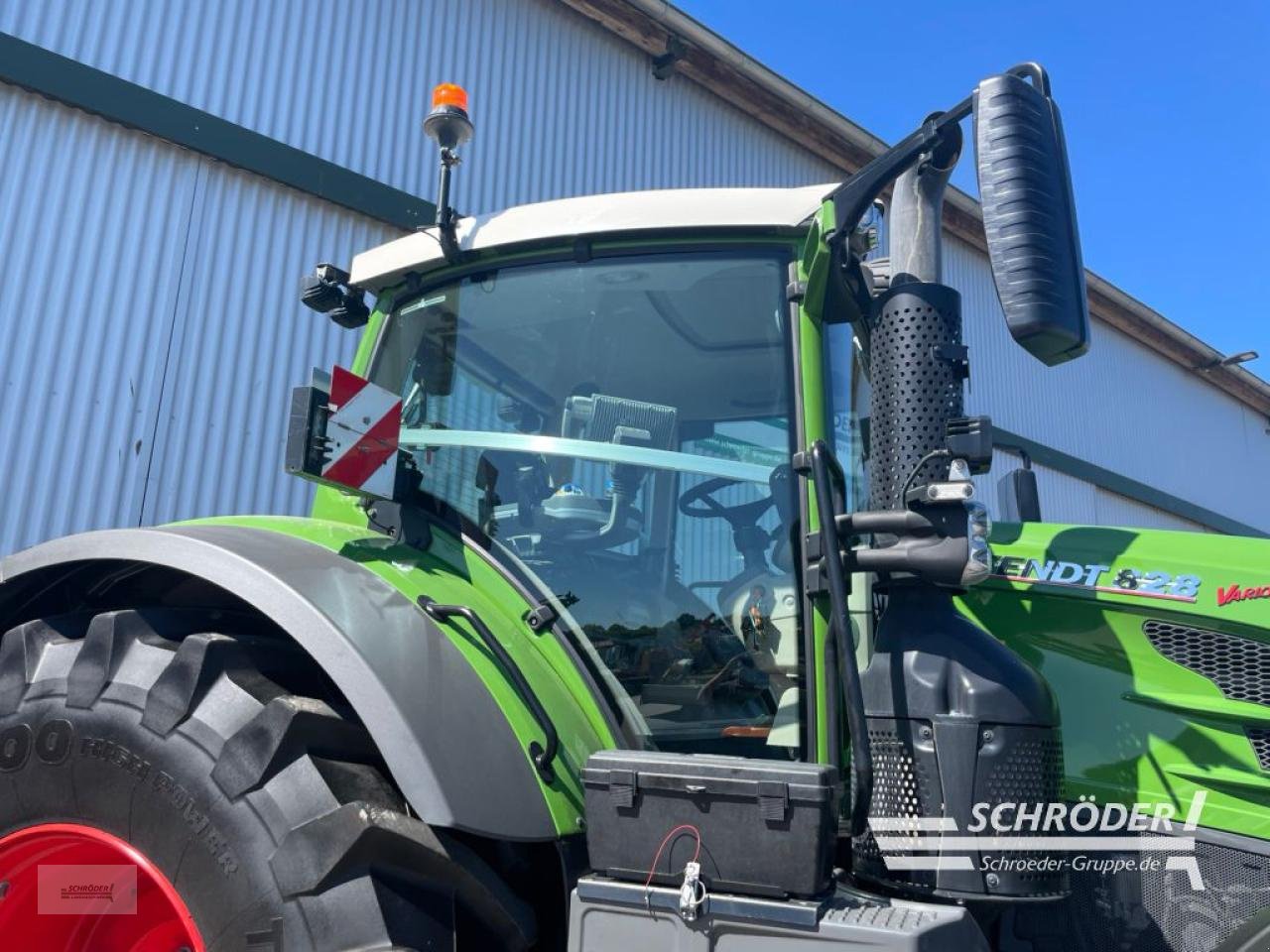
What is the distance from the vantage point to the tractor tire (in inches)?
64.2

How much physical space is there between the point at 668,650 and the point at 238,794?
0.85 metres

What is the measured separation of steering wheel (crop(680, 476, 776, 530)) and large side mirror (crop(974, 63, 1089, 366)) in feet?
2.11

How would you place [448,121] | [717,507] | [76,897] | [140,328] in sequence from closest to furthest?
[76,897] → [717,507] → [448,121] → [140,328]

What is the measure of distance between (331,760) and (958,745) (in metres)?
1.11

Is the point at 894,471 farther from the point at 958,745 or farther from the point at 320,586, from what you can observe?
the point at 320,586

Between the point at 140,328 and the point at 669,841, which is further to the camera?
the point at 140,328

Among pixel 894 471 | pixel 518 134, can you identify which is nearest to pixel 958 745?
pixel 894 471

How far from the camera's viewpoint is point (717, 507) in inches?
83.7

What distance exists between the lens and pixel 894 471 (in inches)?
73.6

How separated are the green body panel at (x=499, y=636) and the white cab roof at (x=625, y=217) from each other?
0.71 m

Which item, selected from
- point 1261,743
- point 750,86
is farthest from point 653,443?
point 750,86

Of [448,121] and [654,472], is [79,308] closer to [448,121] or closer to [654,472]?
[448,121]

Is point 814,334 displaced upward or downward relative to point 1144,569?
upward

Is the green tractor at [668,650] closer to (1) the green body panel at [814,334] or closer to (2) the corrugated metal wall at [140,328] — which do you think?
(1) the green body panel at [814,334]
